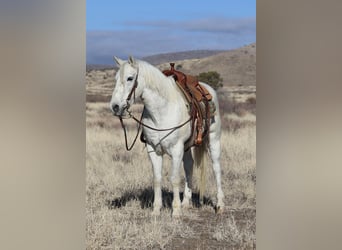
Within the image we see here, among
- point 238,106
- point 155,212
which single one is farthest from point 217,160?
point 155,212

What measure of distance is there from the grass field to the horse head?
6 centimetres

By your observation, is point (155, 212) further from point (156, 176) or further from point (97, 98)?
point (97, 98)

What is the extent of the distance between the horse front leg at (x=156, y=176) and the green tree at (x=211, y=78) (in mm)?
451

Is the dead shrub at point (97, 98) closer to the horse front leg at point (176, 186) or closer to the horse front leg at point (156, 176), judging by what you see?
the horse front leg at point (156, 176)

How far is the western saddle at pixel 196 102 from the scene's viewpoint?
9.55 feet

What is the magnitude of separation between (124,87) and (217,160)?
0.62 metres

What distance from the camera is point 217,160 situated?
292 cm

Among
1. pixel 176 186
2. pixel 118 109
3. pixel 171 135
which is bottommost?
pixel 176 186

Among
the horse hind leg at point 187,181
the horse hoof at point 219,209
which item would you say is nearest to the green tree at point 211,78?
the horse hind leg at point 187,181

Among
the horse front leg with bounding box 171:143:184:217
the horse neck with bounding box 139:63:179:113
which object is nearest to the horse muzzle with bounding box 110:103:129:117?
the horse neck with bounding box 139:63:179:113

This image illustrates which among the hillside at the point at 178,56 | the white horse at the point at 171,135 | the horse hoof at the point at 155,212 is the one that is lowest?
the horse hoof at the point at 155,212
